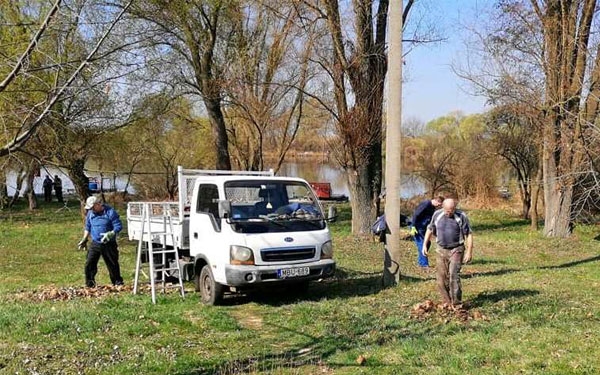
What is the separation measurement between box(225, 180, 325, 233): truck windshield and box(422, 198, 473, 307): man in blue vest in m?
2.09

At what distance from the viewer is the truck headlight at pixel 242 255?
8.61 meters

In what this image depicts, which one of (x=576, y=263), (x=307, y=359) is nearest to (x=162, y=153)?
(x=576, y=263)

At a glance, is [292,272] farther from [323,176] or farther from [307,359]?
[323,176]

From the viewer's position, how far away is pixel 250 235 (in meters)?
8.71

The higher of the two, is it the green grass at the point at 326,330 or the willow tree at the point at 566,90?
the willow tree at the point at 566,90

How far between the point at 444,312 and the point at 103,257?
6.68m

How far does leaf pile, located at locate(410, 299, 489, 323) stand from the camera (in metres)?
7.62

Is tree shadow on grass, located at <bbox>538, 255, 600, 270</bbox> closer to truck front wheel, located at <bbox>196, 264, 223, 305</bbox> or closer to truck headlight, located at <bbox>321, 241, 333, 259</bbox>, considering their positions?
truck headlight, located at <bbox>321, 241, 333, 259</bbox>

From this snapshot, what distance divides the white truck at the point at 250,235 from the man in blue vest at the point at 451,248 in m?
1.89

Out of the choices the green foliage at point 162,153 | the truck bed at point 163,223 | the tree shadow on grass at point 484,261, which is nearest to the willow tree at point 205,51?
the green foliage at point 162,153

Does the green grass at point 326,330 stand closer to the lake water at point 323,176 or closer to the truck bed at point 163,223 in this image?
the truck bed at point 163,223

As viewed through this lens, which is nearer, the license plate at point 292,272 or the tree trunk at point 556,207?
the license plate at point 292,272

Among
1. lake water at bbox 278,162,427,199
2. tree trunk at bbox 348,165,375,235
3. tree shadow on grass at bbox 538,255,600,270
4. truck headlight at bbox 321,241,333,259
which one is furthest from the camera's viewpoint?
lake water at bbox 278,162,427,199

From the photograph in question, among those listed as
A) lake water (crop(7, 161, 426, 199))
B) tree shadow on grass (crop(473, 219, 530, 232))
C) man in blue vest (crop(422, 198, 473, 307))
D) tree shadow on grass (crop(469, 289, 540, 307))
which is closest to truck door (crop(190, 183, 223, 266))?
man in blue vest (crop(422, 198, 473, 307))
